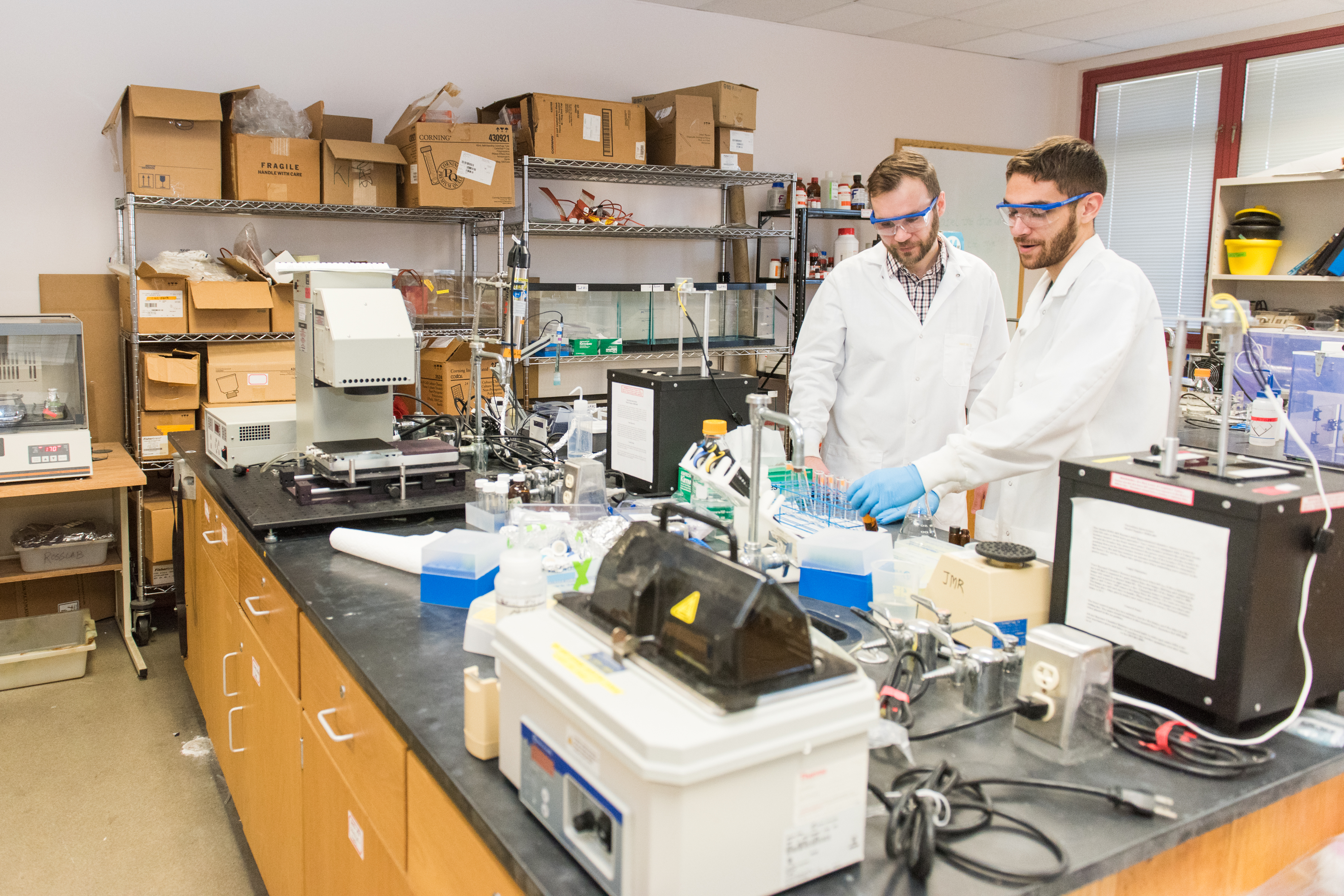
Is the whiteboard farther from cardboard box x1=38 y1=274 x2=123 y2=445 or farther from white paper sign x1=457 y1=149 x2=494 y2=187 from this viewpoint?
cardboard box x1=38 y1=274 x2=123 y2=445

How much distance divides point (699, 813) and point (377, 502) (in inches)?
57.2

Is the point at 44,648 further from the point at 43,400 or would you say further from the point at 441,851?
the point at 441,851

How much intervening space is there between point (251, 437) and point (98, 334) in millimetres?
1869

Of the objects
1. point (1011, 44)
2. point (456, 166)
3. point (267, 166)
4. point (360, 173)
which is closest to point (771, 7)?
point (1011, 44)

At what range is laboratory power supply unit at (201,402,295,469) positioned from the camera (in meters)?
2.30

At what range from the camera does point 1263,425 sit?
11.0ft

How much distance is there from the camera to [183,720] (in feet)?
9.75

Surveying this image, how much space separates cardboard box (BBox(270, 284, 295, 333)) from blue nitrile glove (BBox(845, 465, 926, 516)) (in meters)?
2.58

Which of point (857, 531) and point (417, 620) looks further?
point (857, 531)

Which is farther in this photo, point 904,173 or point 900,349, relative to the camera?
point 900,349

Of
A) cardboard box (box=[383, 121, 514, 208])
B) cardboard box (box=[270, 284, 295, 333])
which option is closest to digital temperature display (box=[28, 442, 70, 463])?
cardboard box (box=[270, 284, 295, 333])

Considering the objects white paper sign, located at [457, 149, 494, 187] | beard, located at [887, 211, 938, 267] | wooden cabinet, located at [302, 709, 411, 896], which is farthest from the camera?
white paper sign, located at [457, 149, 494, 187]

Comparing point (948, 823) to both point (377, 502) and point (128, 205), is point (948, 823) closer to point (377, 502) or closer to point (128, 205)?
point (377, 502)

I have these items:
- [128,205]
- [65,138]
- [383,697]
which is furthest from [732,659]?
[65,138]
